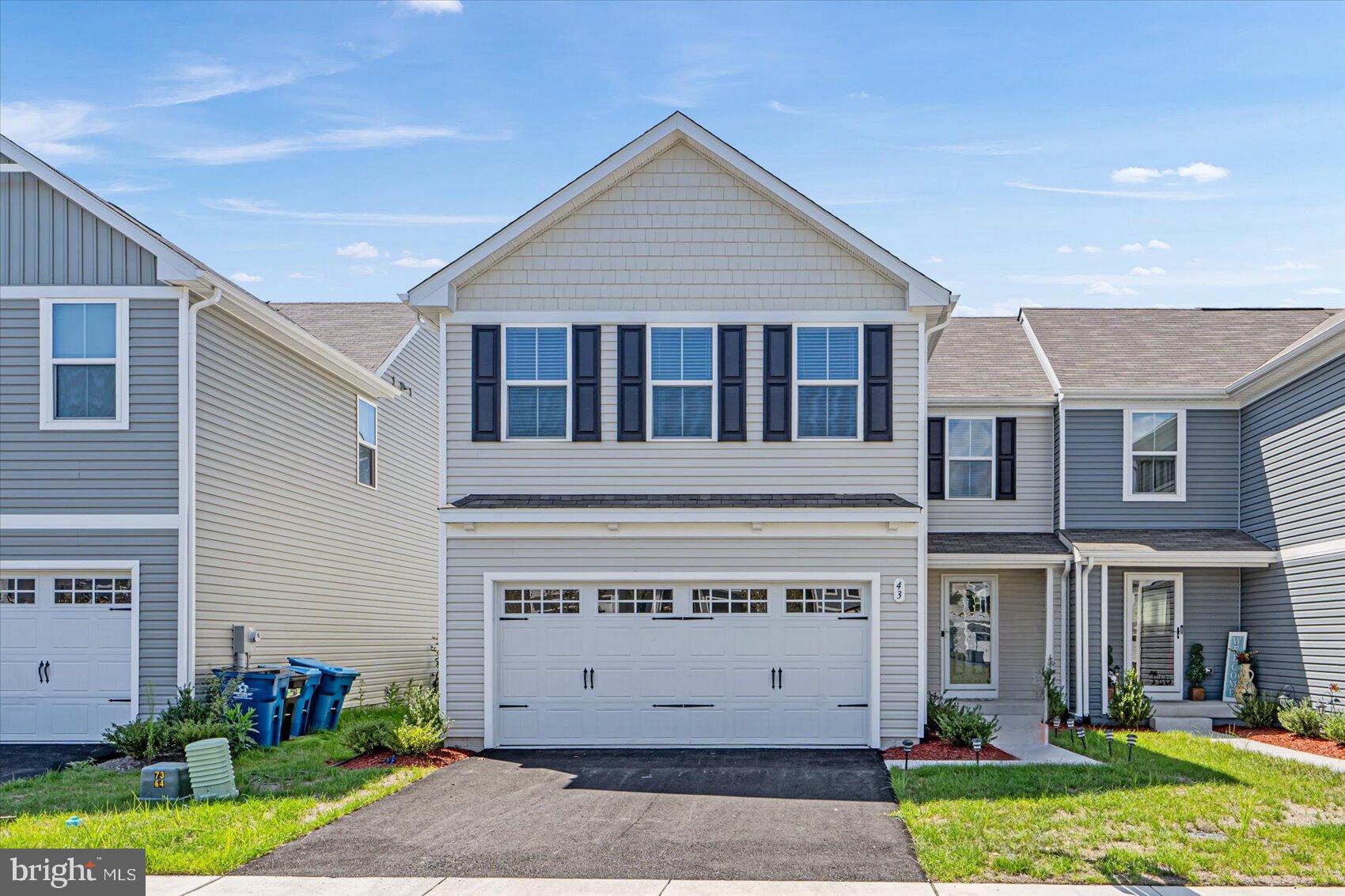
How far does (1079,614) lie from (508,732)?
8.70 m

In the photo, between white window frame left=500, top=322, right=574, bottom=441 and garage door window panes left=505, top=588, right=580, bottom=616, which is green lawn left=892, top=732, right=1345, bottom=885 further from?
white window frame left=500, top=322, right=574, bottom=441

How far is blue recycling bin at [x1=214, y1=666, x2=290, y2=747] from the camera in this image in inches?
608

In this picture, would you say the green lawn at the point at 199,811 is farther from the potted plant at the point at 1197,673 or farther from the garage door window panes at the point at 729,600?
the potted plant at the point at 1197,673

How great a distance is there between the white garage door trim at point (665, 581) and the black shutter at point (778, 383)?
1807 mm

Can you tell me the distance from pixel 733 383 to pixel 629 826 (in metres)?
6.82

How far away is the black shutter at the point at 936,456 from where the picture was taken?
1998cm

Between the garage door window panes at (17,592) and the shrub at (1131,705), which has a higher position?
the garage door window panes at (17,592)

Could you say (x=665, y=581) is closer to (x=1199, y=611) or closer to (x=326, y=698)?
(x=326, y=698)

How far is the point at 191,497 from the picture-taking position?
15328 millimetres

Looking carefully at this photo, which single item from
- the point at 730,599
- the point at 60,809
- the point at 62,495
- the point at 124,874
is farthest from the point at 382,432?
the point at 124,874

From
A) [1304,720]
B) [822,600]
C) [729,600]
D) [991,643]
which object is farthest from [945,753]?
[991,643]

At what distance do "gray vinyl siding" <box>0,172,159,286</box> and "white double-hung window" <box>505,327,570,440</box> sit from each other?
15.2 ft

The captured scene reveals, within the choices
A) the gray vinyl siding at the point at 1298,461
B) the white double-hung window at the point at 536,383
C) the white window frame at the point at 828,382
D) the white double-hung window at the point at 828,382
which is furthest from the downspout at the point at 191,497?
the gray vinyl siding at the point at 1298,461
